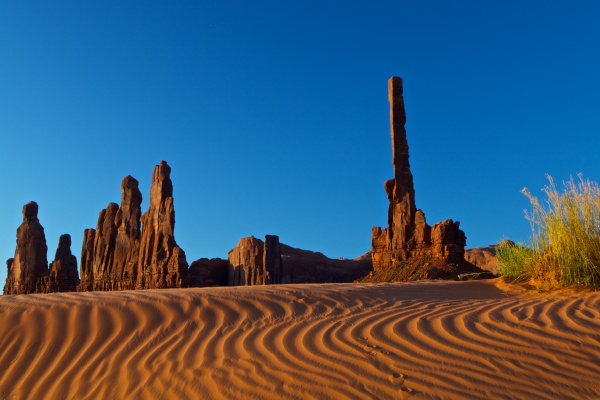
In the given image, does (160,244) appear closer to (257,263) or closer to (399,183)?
(257,263)

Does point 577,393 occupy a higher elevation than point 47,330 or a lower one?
lower

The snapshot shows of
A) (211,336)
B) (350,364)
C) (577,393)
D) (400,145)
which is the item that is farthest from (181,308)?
(400,145)

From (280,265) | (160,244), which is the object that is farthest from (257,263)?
(160,244)

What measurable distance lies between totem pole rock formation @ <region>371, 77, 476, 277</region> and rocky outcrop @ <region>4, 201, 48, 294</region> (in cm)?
3112

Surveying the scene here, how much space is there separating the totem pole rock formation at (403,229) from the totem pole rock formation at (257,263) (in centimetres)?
1703

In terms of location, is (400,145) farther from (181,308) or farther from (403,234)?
(181,308)

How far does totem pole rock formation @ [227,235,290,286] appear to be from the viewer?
4234 cm

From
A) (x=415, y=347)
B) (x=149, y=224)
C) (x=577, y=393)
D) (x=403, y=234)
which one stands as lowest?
(x=577, y=393)

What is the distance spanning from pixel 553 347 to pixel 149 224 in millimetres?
37403

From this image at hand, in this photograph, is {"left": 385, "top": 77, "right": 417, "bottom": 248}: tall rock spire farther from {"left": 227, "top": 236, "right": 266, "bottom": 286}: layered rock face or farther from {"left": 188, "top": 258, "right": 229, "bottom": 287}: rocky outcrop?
{"left": 188, "top": 258, "right": 229, "bottom": 287}: rocky outcrop

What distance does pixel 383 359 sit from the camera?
4.15m

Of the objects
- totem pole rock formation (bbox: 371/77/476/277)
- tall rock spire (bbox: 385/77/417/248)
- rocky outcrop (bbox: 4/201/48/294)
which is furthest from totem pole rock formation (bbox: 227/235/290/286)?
→ tall rock spire (bbox: 385/77/417/248)

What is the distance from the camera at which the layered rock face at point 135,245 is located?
35562mm

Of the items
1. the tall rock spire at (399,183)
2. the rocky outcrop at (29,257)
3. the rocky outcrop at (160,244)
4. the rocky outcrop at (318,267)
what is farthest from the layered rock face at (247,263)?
the tall rock spire at (399,183)
